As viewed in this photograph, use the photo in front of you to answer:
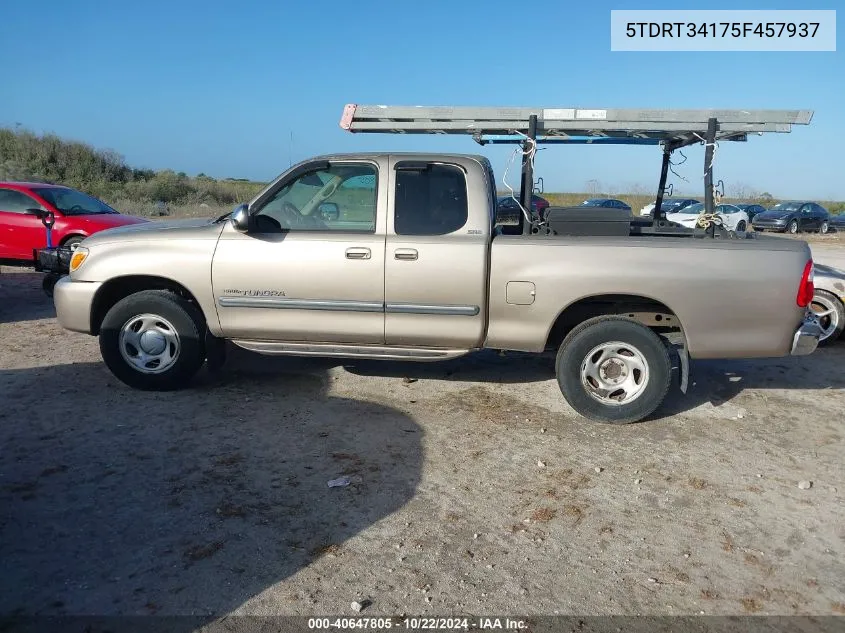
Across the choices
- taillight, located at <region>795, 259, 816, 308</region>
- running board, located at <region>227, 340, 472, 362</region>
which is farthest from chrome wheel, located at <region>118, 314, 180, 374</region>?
taillight, located at <region>795, 259, 816, 308</region>

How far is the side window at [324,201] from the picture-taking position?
5262mm

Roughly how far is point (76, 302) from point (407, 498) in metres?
3.34

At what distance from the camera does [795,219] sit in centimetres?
3195

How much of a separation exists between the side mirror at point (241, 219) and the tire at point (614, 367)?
2575 millimetres

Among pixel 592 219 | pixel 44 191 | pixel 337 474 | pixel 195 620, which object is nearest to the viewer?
pixel 195 620

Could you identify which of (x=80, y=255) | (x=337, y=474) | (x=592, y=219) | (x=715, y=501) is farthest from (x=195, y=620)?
(x=592, y=219)

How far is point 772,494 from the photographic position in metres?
4.05

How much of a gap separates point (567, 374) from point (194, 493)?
2.73 m

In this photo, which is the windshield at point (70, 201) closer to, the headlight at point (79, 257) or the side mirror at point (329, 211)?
the headlight at point (79, 257)

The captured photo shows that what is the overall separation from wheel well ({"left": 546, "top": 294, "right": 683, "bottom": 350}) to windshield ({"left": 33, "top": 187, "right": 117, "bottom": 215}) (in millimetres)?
8740

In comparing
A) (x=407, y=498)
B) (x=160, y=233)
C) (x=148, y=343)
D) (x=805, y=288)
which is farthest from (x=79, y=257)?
(x=805, y=288)

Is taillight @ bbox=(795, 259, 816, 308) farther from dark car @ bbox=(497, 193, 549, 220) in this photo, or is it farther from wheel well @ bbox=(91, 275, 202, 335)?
Answer: wheel well @ bbox=(91, 275, 202, 335)

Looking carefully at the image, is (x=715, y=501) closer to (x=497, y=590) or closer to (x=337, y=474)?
(x=497, y=590)

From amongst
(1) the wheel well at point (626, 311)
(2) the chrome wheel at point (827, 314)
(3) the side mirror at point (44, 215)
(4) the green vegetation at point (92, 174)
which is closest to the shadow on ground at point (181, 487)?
(1) the wheel well at point (626, 311)
